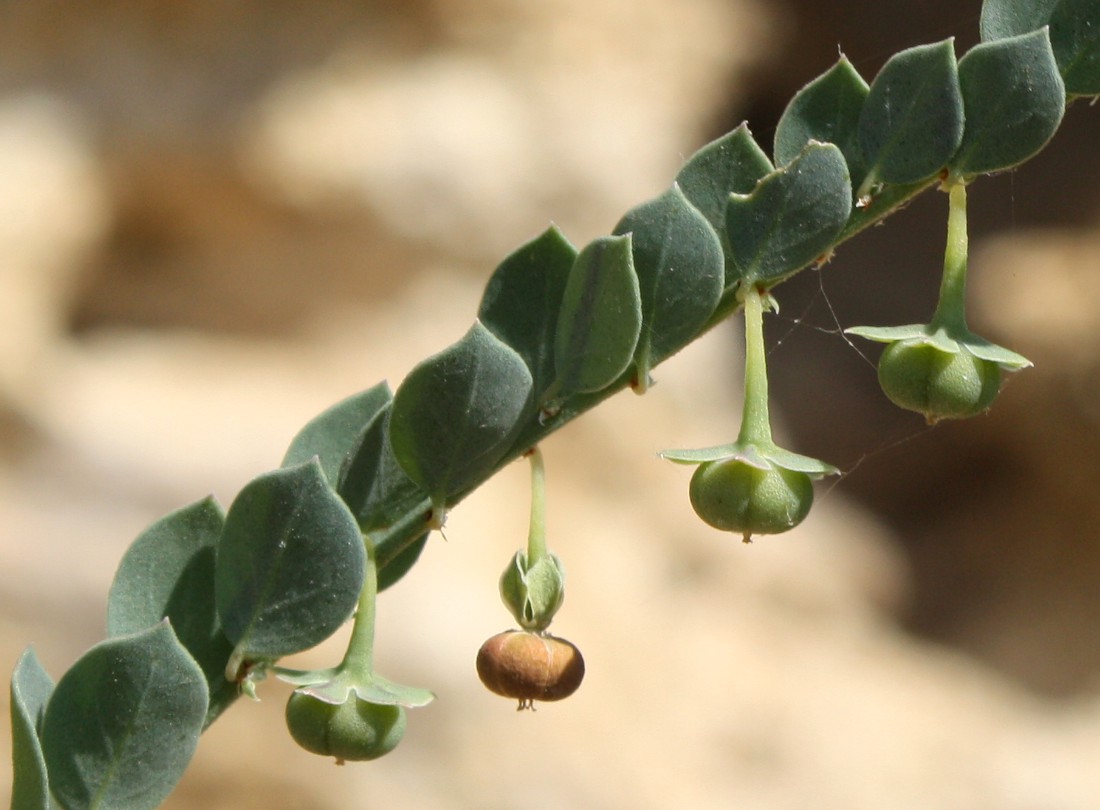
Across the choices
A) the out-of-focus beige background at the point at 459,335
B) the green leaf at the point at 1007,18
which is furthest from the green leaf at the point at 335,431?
the out-of-focus beige background at the point at 459,335

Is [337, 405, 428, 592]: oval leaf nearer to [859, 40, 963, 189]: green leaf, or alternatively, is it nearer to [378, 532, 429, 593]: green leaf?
[378, 532, 429, 593]: green leaf

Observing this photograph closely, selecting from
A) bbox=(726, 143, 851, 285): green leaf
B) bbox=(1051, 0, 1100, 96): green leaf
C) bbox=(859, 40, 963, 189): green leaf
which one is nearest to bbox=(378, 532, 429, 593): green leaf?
bbox=(726, 143, 851, 285): green leaf

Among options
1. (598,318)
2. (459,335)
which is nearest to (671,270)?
(598,318)

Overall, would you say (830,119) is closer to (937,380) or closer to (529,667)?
(937,380)

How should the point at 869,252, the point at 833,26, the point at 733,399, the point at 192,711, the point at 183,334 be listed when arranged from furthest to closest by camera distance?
1. the point at 869,252
2. the point at 833,26
3. the point at 733,399
4. the point at 183,334
5. the point at 192,711

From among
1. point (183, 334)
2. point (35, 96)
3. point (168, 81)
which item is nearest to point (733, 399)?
point (183, 334)

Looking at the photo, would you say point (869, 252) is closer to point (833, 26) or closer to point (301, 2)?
point (833, 26)
